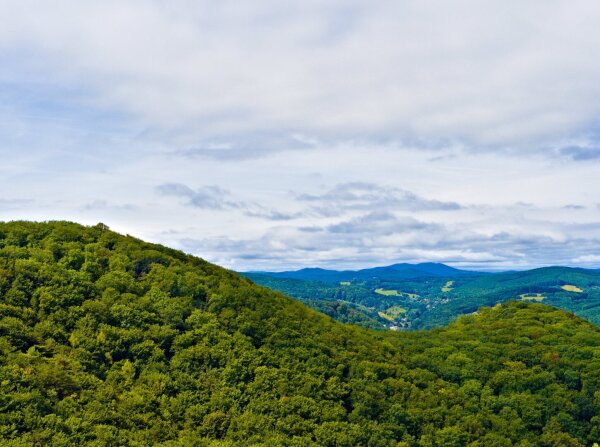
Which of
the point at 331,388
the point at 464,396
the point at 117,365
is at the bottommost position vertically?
the point at 464,396

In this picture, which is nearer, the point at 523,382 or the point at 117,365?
the point at 117,365

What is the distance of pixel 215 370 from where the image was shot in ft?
161

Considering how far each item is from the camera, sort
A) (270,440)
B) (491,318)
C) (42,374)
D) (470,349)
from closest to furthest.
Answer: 1. (42,374)
2. (270,440)
3. (470,349)
4. (491,318)

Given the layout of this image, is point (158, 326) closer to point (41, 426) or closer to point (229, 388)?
point (229, 388)

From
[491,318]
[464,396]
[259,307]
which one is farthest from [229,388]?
[491,318]

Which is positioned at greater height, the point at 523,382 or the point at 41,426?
the point at 41,426

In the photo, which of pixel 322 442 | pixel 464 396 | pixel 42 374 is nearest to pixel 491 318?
pixel 464 396

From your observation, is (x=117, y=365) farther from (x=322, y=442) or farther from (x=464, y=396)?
(x=464, y=396)

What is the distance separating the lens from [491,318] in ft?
341

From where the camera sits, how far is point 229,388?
47.1 metres

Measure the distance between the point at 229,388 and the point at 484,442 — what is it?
28.0 m

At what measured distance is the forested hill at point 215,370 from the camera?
3953 centimetres

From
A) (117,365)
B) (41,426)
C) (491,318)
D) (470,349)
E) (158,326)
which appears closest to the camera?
(41,426)

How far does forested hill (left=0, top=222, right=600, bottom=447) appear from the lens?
130 feet
